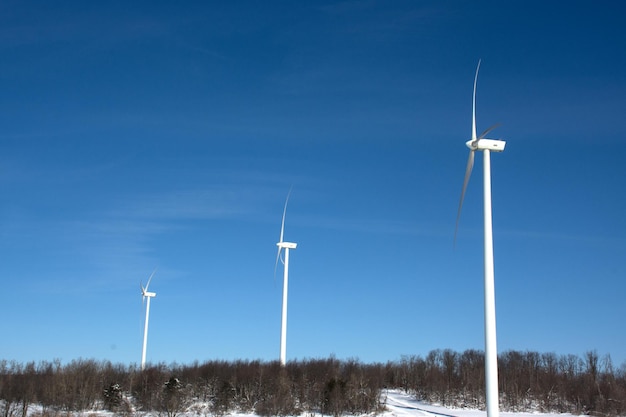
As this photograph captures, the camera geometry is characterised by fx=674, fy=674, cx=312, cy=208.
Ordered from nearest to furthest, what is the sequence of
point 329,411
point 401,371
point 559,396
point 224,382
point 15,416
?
point 15,416, point 329,411, point 224,382, point 559,396, point 401,371

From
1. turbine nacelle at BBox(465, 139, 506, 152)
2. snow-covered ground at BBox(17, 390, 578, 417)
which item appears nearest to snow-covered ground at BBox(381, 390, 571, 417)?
snow-covered ground at BBox(17, 390, 578, 417)

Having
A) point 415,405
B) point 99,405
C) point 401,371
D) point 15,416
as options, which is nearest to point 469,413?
point 415,405

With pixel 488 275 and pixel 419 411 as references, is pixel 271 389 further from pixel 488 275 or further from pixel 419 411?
pixel 488 275

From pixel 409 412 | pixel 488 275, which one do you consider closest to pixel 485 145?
pixel 488 275

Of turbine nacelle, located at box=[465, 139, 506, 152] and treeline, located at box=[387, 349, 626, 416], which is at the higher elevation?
turbine nacelle, located at box=[465, 139, 506, 152]

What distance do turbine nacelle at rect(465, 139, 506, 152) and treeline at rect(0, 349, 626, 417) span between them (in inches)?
549

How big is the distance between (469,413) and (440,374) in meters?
7.94

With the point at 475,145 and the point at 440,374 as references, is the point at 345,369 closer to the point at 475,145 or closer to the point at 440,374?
the point at 440,374

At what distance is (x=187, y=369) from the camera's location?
41750mm

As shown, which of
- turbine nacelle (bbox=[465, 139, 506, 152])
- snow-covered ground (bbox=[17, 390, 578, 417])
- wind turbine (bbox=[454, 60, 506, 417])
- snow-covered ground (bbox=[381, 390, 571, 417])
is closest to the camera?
wind turbine (bbox=[454, 60, 506, 417])

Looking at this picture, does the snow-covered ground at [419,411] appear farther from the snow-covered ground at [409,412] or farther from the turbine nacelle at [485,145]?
the turbine nacelle at [485,145]

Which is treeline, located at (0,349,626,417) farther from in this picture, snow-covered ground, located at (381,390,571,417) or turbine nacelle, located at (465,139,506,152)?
turbine nacelle, located at (465,139,506,152)

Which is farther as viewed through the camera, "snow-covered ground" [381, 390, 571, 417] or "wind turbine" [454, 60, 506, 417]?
"snow-covered ground" [381, 390, 571, 417]

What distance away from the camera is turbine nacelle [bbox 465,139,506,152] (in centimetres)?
3061
